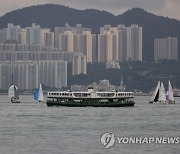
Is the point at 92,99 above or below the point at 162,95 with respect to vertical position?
below

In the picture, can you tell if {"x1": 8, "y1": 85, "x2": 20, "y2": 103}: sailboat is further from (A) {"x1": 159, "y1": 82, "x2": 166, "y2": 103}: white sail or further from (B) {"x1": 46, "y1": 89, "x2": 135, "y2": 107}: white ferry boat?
(B) {"x1": 46, "y1": 89, "x2": 135, "y2": 107}: white ferry boat

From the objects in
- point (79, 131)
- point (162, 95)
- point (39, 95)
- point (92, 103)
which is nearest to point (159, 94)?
point (162, 95)

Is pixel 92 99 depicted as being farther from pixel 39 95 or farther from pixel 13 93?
pixel 39 95

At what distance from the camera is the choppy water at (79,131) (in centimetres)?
5394

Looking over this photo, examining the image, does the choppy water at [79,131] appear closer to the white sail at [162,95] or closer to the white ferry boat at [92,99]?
the white ferry boat at [92,99]

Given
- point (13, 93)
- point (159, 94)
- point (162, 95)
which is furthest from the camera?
point (13, 93)

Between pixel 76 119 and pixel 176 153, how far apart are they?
32665 millimetres

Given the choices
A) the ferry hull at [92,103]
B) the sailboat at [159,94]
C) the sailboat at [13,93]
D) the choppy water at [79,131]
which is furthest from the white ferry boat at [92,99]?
the sailboat at [13,93]

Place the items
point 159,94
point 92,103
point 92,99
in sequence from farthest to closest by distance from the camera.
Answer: point 159,94 < point 92,99 < point 92,103

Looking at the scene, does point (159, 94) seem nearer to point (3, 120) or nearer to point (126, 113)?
point (126, 113)

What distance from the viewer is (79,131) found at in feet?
222

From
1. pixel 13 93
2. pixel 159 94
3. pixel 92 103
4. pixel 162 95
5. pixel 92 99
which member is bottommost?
pixel 92 103

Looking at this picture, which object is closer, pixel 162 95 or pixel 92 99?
pixel 92 99

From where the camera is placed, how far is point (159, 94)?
427 ft
